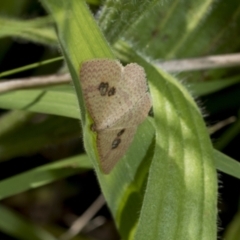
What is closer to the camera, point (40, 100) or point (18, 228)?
point (40, 100)

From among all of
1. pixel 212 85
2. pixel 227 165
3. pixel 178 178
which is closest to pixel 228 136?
pixel 212 85

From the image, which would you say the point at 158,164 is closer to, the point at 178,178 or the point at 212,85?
the point at 178,178

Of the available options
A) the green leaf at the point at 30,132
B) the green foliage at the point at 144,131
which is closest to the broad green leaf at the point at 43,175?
the green foliage at the point at 144,131

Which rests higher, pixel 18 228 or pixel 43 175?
pixel 43 175

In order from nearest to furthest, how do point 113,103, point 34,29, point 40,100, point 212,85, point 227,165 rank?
point 113,103, point 227,165, point 40,100, point 34,29, point 212,85

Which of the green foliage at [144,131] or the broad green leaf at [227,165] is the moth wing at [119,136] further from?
the broad green leaf at [227,165]

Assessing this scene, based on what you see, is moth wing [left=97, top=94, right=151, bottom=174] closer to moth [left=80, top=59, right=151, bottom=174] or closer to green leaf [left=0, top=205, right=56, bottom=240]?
moth [left=80, top=59, right=151, bottom=174]

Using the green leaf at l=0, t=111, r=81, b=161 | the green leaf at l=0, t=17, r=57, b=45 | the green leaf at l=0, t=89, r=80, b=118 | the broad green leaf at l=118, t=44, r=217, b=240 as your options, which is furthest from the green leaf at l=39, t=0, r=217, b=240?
the green leaf at l=0, t=111, r=81, b=161
